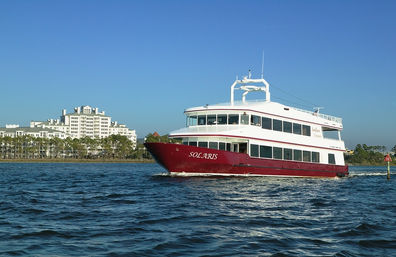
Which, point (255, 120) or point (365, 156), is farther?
point (365, 156)

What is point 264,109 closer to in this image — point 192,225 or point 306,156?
point 306,156

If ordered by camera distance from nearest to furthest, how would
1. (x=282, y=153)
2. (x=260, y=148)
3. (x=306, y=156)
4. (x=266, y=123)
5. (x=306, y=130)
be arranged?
(x=260, y=148)
(x=266, y=123)
(x=282, y=153)
(x=306, y=156)
(x=306, y=130)

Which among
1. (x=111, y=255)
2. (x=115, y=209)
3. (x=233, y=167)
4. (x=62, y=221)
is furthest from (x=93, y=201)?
(x=233, y=167)

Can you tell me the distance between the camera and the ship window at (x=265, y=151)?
1205 inches

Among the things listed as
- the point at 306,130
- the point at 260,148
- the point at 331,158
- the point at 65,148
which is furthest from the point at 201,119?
the point at 65,148

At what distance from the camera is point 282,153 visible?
3222 centimetres

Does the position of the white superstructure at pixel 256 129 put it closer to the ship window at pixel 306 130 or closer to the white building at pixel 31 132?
the ship window at pixel 306 130

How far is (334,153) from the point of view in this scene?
3819 cm

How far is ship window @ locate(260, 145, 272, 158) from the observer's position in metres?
30.6

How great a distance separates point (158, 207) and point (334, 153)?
27215mm

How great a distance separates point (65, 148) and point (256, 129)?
127380 mm

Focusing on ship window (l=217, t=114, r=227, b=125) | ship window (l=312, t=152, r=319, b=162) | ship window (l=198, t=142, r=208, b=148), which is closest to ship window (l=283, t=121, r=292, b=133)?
ship window (l=312, t=152, r=319, b=162)

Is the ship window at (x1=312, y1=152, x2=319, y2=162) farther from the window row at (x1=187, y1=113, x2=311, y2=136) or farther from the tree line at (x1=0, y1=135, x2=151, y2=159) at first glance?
the tree line at (x1=0, y1=135, x2=151, y2=159)

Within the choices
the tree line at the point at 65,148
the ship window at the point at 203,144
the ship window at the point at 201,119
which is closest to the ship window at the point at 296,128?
the ship window at the point at 201,119
